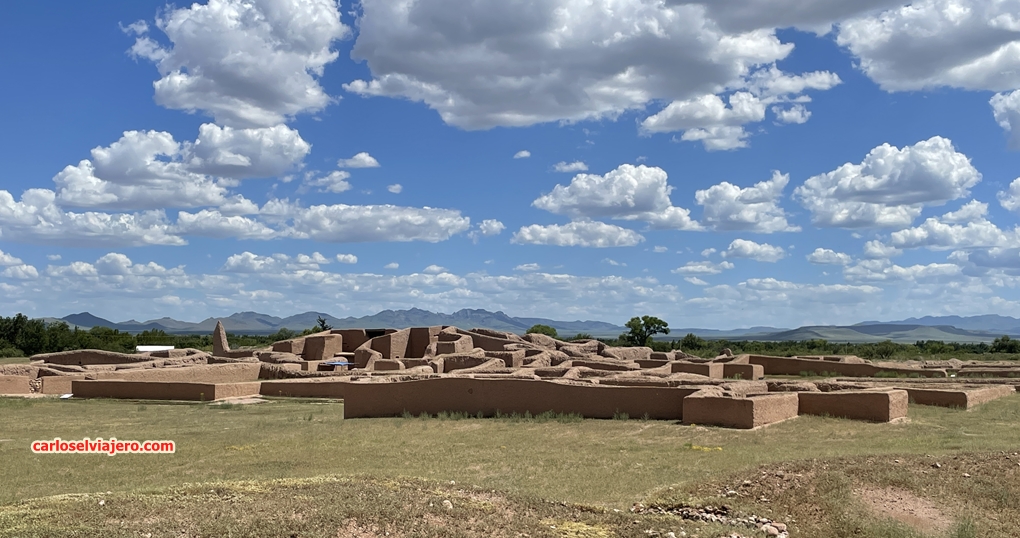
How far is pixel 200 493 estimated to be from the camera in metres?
8.01

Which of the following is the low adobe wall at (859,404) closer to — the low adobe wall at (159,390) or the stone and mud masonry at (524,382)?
the stone and mud masonry at (524,382)

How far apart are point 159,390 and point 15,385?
19.2 feet

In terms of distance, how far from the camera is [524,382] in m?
17.7

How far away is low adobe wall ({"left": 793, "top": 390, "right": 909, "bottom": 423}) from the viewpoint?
16.2 meters

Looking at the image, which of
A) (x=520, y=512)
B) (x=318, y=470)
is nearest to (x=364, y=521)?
(x=520, y=512)

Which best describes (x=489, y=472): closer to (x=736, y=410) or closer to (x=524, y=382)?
(x=736, y=410)

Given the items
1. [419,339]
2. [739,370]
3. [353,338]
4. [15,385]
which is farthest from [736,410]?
[353,338]

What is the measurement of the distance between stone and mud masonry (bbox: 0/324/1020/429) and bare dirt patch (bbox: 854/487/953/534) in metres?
5.93

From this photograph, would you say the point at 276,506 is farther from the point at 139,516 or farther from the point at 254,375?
the point at 254,375

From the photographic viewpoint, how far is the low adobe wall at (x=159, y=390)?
74.5 ft

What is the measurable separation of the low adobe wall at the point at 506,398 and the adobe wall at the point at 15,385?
1351 cm

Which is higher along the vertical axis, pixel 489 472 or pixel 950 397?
pixel 950 397

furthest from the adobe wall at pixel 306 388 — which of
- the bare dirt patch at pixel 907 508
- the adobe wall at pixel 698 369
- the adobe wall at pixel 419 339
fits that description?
the adobe wall at pixel 419 339

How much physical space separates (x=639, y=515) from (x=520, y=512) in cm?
127
